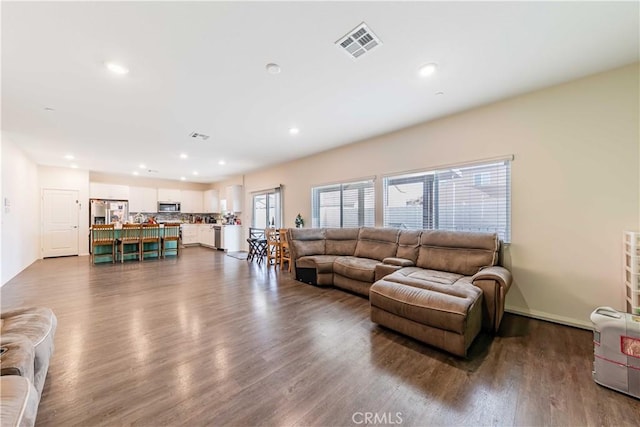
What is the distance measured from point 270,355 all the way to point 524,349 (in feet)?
7.80

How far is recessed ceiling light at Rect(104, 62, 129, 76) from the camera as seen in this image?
2381mm

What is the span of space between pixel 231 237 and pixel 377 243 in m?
6.03

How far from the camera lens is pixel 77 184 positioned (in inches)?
295

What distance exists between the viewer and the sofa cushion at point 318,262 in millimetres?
4223

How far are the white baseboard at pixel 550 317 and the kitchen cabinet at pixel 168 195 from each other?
35.6ft

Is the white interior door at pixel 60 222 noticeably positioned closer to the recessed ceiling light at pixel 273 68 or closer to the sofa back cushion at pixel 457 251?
the recessed ceiling light at pixel 273 68

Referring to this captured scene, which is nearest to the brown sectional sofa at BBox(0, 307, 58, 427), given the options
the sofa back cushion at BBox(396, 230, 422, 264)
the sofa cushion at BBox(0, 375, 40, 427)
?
the sofa cushion at BBox(0, 375, 40, 427)

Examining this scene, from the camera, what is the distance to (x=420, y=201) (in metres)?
4.11

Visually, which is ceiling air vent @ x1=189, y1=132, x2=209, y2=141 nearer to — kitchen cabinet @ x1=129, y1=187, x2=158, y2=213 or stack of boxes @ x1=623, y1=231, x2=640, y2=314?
stack of boxes @ x1=623, y1=231, x2=640, y2=314

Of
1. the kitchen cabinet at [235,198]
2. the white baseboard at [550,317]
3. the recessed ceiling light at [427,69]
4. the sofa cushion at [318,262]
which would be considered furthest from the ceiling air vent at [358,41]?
the kitchen cabinet at [235,198]

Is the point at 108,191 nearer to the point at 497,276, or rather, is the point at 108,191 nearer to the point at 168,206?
the point at 168,206

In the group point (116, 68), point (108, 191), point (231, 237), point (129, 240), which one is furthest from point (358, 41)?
point (108, 191)

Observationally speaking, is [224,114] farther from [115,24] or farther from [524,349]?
[524,349]

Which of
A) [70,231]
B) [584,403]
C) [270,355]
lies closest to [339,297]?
[270,355]
